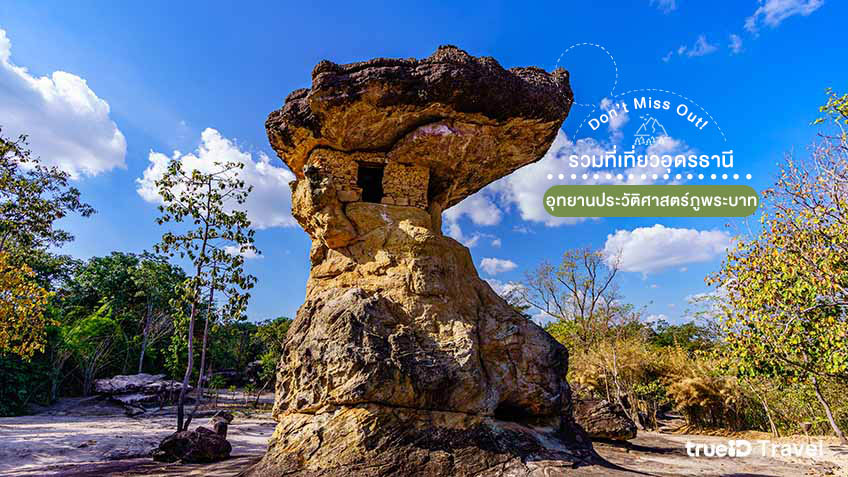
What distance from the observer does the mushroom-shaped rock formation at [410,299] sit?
17.9ft

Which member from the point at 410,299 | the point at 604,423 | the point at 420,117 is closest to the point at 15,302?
the point at 410,299

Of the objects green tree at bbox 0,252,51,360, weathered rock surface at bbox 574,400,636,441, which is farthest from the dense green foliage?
weathered rock surface at bbox 574,400,636,441

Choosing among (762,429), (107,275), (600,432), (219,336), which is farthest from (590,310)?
(107,275)

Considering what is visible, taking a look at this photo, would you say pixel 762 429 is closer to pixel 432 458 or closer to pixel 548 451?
pixel 548 451

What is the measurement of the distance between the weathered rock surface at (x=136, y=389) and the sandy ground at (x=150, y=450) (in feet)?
8.28

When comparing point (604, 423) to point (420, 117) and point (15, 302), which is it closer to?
point (420, 117)

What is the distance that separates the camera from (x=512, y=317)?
7031 mm

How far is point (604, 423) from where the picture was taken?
37.1 feet

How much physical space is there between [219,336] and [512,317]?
24.7 meters

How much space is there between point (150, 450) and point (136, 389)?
1000 centimetres

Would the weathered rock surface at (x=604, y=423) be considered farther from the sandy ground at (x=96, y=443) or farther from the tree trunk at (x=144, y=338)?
the tree trunk at (x=144, y=338)

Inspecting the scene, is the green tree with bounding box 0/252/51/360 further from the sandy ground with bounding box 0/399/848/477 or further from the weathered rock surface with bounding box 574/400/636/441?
the weathered rock surface with bounding box 574/400/636/441

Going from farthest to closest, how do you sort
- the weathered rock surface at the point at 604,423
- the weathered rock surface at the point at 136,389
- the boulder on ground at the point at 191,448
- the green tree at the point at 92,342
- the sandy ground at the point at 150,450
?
the green tree at the point at 92,342
the weathered rock surface at the point at 136,389
the weathered rock surface at the point at 604,423
the boulder on ground at the point at 191,448
the sandy ground at the point at 150,450

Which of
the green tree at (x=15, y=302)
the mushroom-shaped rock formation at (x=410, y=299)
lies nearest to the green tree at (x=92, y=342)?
the green tree at (x=15, y=302)
